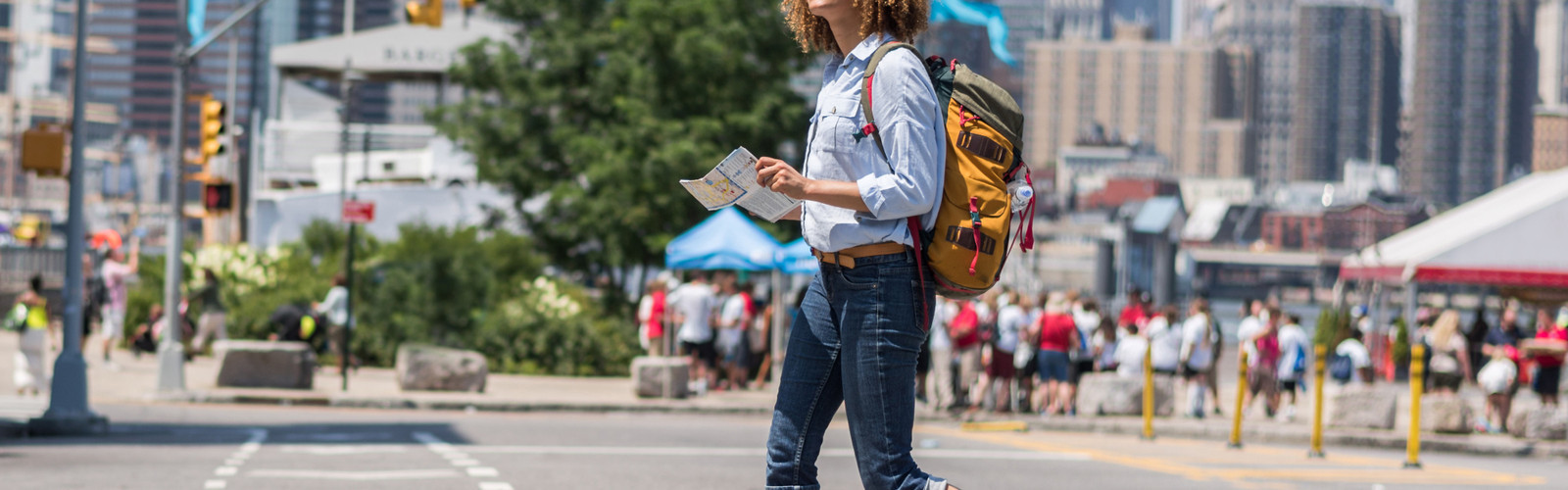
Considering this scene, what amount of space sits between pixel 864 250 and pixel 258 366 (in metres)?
16.7

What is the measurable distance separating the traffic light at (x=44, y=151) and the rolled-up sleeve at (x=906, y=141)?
11.5m

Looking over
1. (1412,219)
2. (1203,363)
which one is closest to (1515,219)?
(1203,363)

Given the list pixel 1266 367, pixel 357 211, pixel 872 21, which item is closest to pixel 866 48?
pixel 872 21

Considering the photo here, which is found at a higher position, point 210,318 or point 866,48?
point 866,48

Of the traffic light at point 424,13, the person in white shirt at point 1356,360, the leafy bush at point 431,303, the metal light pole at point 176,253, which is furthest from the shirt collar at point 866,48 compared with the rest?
the leafy bush at point 431,303

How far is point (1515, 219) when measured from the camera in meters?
29.6

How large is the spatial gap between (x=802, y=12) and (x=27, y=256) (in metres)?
48.6

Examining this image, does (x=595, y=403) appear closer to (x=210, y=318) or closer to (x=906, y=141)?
(x=210, y=318)

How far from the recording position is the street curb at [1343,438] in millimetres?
16562

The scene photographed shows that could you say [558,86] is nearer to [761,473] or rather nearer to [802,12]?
[761,473]

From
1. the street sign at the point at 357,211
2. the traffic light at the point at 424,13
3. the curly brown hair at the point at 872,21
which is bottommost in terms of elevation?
the street sign at the point at 357,211

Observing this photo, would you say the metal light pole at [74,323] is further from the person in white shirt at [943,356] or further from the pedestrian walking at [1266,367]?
the pedestrian walking at [1266,367]

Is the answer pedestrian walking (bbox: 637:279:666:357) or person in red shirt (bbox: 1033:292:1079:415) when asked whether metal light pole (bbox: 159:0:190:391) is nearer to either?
pedestrian walking (bbox: 637:279:666:357)

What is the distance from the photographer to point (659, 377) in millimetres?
20453
